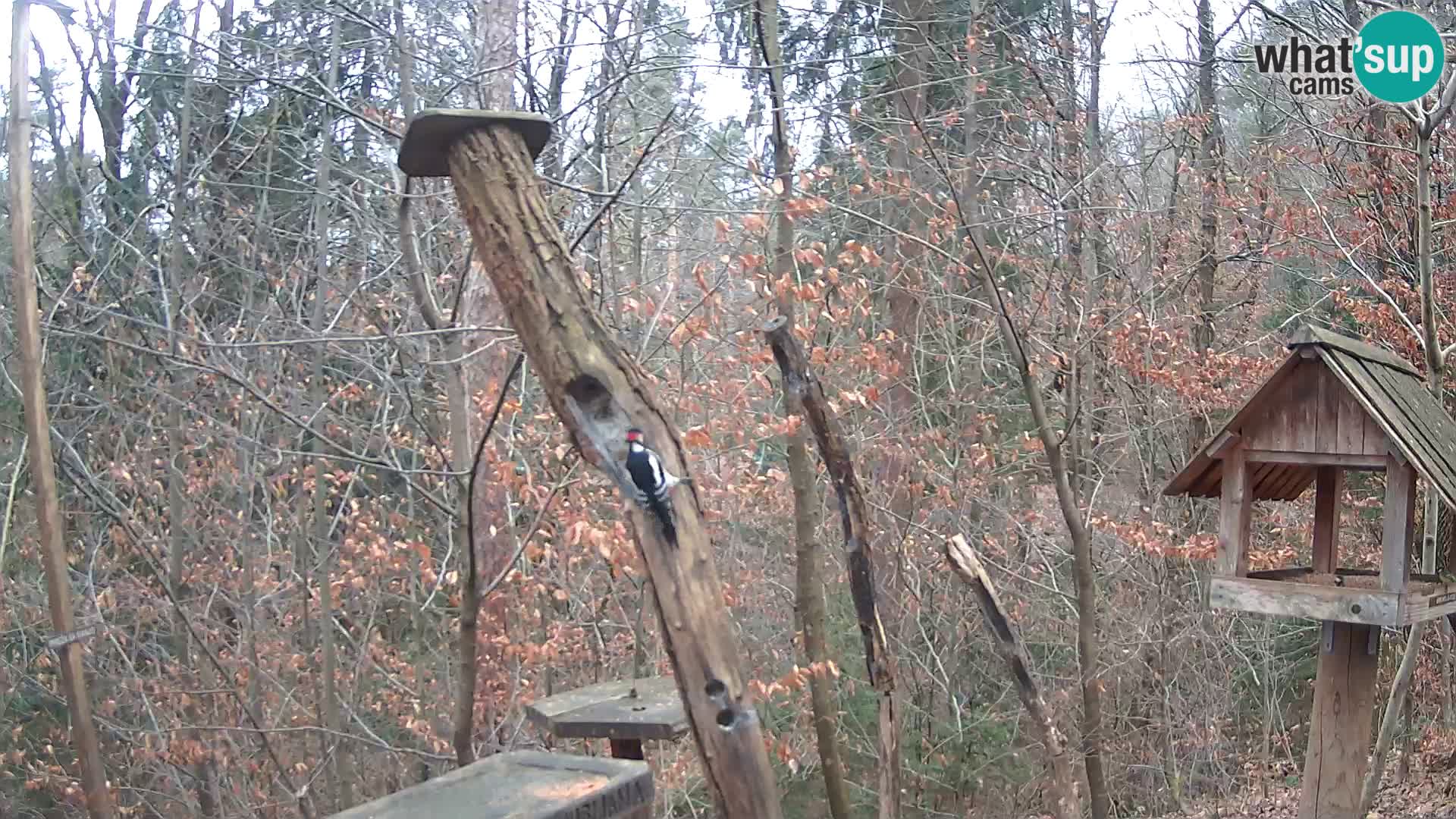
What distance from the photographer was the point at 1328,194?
882 cm

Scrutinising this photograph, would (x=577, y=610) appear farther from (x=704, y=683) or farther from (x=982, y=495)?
(x=704, y=683)

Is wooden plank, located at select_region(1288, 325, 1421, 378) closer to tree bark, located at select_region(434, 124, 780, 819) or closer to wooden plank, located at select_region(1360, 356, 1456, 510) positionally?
wooden plank, located at select_region(1360, 356, 1456, 510)

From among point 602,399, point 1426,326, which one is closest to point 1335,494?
point 1426,326

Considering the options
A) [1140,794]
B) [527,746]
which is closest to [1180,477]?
[527,746]

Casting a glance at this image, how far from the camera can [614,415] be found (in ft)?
11.2

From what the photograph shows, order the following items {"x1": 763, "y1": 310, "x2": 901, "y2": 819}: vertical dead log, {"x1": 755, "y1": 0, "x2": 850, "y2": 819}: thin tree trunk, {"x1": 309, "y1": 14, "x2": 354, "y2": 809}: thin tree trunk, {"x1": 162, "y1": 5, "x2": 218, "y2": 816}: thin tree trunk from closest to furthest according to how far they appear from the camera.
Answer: {"x1": 763, "y1": 310, "x2": 901, "y2": 819}: vertical dead log
{"x1": 755, "y1": 0, "x2": 850, "y2": 819}: thin tree trunk
{"x1": 309, "y1": 14, "x2": 354, "y2": 809}: thin tree trunk
{"x1": 162, "y1": 5, "x2": 218, "y2": 816}: thin tree trunk

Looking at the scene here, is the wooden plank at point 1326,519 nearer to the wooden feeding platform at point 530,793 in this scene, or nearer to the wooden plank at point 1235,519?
the wooden plank at point 1235,519

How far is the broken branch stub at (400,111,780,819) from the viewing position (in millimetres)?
3219

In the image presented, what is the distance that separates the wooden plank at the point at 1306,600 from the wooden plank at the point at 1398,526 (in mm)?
63

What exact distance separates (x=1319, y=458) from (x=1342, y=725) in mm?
1065

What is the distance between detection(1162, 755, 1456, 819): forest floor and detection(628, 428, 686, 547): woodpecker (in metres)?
6.61

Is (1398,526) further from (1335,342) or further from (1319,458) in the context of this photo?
(1335,342)

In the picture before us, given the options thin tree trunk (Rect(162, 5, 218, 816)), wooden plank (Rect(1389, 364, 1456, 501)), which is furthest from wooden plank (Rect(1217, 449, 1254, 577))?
thin tree trunk (Rect(162, 5, 218, 816))

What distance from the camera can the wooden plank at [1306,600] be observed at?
3850 mm
